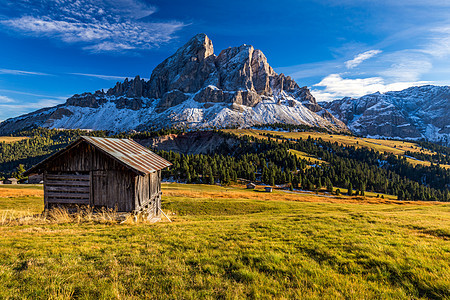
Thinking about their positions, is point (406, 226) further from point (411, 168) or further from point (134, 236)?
point (411, 168)

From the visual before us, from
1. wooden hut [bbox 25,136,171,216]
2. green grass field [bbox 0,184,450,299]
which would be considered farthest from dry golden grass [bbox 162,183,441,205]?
green grass field [bbox 0,184,450,299]

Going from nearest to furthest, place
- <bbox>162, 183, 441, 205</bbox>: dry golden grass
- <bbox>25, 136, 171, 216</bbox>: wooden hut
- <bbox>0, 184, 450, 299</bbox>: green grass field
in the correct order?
<bbox>0, 184, 450, 299</bbox>: green grass field < <bbox>25, 136, 171, 216</bbox>: wooden hut < <bbox>162, 183, 441, 205</bbox>: dry golden grass

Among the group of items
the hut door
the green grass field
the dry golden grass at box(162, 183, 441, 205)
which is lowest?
the dry golden grass at box(162, 183, 441, 205)

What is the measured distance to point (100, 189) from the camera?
17094mm

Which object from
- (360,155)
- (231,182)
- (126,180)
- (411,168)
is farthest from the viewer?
(360,155)

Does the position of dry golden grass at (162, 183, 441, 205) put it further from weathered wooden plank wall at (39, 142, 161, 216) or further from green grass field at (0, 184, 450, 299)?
green grass field at (0, 184, 450, 299)

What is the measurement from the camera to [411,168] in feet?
519

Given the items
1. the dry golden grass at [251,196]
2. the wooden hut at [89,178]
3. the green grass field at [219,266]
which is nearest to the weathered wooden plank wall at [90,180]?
the wooden hut at [89,178]

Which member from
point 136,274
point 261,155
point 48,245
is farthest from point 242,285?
point 261,155

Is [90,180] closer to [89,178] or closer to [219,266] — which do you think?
[89,178]

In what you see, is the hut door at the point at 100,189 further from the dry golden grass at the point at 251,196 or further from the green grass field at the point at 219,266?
the dry golden grass at the point at 251,196

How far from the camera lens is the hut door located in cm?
1706

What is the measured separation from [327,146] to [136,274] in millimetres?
206660

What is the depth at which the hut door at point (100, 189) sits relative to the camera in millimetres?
17062
